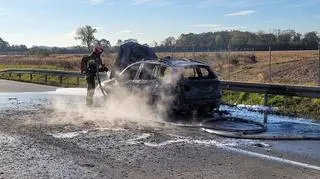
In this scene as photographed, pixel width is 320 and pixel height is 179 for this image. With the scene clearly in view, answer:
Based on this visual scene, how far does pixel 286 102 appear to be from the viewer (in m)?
16.2

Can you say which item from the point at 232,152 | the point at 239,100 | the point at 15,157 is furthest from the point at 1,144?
the point at 239,100

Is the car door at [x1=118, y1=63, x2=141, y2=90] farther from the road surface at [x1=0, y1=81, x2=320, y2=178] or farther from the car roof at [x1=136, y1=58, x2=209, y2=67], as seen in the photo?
the road surface at [x1=0, y1=81, x2=320, y2=178]

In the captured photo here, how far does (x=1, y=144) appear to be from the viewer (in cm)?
980

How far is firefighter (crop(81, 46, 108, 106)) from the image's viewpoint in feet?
54.5

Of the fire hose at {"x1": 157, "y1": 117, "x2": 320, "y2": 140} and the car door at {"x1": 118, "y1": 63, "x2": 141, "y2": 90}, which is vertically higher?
the car door at {"x1": 118, "y1": 63, "x2": 141, "y2": 90}

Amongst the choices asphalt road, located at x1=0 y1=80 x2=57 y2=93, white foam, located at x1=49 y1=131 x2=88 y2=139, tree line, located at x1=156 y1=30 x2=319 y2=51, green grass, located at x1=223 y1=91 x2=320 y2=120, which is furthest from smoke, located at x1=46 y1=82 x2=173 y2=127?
tree line, located at x1=156 y1=30 x2=319 y2=51

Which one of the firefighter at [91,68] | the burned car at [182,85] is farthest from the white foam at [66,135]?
the firefighter at [91,68]

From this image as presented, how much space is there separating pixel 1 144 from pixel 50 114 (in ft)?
15.3

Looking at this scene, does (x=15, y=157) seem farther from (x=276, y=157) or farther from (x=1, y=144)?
(x=276, y=157)

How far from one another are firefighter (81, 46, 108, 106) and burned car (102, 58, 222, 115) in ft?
8.91

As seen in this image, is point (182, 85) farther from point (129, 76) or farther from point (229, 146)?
point (229, 146)

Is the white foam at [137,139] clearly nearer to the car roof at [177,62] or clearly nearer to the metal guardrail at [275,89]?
the car roof at [177,62]

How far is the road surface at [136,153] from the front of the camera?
24.3 feet

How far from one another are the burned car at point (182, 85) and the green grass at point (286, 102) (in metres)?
2.51
